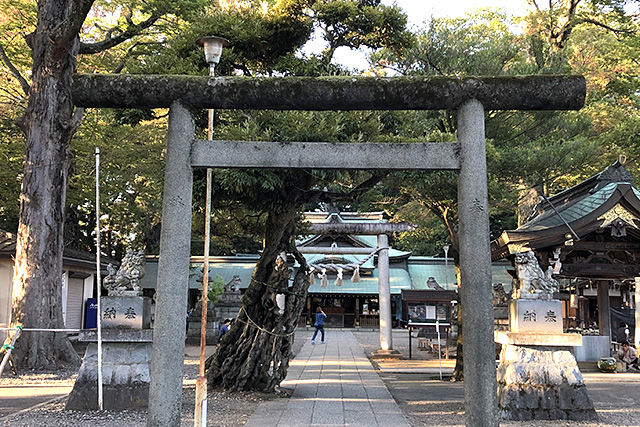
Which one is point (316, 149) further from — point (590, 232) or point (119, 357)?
point (590, 232)

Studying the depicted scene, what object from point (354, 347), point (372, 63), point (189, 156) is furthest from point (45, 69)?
point (354, 347)

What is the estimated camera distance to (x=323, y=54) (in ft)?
37.0

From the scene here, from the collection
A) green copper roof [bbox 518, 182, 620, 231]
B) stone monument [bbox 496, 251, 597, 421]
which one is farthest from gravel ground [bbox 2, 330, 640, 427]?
green copper roof [bbox 518, 182, 620, 231]

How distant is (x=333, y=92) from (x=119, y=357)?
5.87 m

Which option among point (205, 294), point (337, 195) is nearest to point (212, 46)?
point (205, 294)

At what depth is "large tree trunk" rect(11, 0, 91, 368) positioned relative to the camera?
13.2 meters

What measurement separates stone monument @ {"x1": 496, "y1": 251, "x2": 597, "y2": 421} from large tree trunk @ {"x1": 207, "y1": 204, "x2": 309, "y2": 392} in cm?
421

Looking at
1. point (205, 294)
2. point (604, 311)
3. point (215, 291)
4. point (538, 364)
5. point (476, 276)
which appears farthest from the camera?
point (215, 291)

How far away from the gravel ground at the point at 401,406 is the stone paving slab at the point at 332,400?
0.99ft

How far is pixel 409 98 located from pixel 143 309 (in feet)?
18.9

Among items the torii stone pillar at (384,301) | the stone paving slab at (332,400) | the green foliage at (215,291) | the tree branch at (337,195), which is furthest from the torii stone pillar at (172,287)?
the green foliage at (215,291)

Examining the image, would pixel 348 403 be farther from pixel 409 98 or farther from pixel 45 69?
pixel 45 69

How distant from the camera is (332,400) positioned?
983 cm

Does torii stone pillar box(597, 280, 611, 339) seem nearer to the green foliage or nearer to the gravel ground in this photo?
the gravel ground
